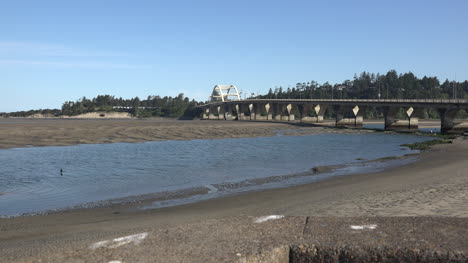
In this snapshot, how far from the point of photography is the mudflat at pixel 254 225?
888 centimetres

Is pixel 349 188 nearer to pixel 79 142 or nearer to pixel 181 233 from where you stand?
pixel 181 233

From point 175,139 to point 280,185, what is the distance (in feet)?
136

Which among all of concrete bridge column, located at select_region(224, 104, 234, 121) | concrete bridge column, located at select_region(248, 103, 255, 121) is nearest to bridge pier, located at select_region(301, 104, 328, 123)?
concrete bridge column, located at select_region(248, 103, 255, 121)

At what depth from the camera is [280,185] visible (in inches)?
874

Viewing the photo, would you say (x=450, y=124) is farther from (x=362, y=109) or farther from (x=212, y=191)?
(x=212, y=191)

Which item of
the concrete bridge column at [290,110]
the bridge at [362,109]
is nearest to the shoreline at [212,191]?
the bridge at [362,109]

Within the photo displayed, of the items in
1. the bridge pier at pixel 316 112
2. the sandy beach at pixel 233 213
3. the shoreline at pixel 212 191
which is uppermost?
the bridge pier at pixel 316 112

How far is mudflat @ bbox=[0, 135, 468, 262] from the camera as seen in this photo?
349 inches

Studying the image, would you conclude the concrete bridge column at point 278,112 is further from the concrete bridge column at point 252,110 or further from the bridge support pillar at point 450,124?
the bridge support pillar at point 450,124

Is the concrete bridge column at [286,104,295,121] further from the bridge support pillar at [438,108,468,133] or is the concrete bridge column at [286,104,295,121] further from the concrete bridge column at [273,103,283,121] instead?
the bridge support pillar at [438,108,468,133]

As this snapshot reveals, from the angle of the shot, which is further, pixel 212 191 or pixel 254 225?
pixel 212 191

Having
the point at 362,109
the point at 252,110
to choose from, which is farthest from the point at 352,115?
the point at 252,110

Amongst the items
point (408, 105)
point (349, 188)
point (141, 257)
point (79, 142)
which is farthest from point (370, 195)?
point (408, 105)

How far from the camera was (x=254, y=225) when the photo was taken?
10.7 metres
